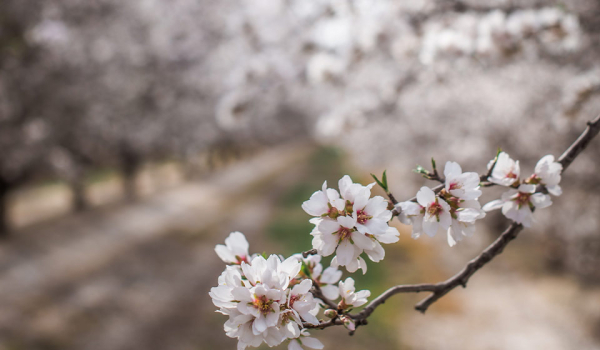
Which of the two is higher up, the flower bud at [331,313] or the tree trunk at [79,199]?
the tree trunk at [79,199]

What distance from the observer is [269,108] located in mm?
9969

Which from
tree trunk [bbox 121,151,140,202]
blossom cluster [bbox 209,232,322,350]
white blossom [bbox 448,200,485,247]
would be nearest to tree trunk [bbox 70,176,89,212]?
tree trunk [bbox 121,151,140,202]

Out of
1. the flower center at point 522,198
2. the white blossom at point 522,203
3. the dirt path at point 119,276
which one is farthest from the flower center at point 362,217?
the dirt path at point 119,276

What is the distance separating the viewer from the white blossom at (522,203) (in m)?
1.17

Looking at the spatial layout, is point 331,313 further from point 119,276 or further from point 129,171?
point 129,171

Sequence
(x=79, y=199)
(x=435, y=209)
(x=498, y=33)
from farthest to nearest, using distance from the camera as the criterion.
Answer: (x=79, y=199)
(x=498, y=33)
(x=435, y=209)

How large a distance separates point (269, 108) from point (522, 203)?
9.02 meters

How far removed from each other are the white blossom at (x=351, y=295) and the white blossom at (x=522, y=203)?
42 centimetres

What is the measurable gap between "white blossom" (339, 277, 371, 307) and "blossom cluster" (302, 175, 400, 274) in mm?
136

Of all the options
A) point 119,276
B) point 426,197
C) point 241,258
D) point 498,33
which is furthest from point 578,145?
point 119,276

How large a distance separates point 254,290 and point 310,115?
40.6m

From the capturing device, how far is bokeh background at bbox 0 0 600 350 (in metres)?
3.84

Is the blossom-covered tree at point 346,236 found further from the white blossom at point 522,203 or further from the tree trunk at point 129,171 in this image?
the tree trunk at point 129,171

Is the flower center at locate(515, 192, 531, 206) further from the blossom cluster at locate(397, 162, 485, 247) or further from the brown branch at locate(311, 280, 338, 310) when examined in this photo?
the brown branch at locate(311, 280, 338, 310)
